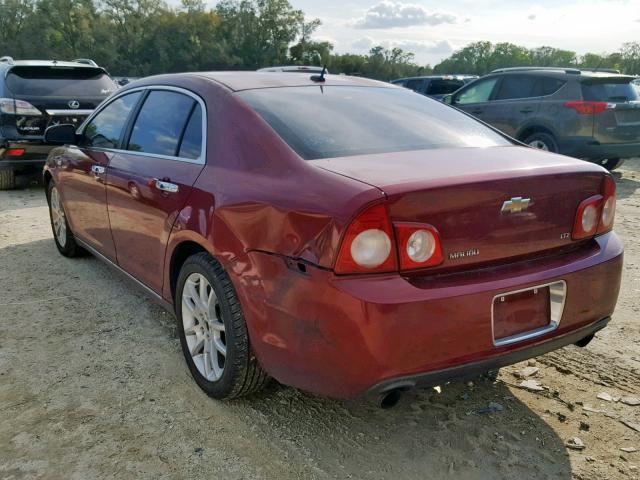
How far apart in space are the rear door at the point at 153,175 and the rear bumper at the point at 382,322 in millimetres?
791

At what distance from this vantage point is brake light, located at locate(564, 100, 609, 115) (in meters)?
8.32

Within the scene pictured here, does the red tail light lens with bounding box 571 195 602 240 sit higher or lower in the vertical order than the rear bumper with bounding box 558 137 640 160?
higher

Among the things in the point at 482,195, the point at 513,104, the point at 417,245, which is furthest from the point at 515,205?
the point at 513,104

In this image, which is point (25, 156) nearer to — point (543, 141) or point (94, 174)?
point (94, 174)

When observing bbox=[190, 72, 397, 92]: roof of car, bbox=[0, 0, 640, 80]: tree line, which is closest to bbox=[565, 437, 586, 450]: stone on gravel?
bbox=[190, 72, 397, 92]: roof of car

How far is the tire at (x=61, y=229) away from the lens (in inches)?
193

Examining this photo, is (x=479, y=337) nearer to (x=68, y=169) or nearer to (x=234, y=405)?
(x=234, y=405)

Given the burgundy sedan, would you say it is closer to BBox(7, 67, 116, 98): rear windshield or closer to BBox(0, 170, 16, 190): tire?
BBox(7, 67, 116, 98): rear windshield

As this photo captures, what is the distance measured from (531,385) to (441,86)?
1266cm

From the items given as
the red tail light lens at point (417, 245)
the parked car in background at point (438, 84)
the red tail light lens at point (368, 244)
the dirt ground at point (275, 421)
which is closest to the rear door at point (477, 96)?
the parked car in background at point (438, 84)

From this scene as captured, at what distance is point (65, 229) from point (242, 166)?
300 centimetres

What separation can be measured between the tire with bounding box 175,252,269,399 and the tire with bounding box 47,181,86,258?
2.33 m

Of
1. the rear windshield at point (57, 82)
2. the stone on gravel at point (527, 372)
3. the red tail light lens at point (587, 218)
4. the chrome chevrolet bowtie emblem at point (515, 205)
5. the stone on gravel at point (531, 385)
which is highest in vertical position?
the rear windshield at point (57, 82)

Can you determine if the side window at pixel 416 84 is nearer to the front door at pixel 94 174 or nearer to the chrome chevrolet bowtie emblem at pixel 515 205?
the front door at pixel 94 174
